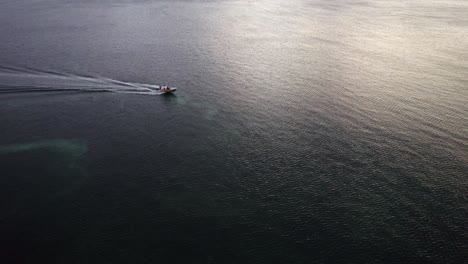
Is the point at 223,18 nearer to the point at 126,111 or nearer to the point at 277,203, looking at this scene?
the point at 126,111

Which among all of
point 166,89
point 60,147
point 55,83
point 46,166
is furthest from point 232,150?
point 55,83

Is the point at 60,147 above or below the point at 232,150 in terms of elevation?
below

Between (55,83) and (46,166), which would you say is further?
(55,83)

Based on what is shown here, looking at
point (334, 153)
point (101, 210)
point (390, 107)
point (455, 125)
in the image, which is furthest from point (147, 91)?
point (455, 125)

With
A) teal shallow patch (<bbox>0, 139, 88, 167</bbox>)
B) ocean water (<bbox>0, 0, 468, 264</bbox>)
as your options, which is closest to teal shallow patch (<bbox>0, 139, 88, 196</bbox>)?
teal shallow patch (<bbox>0, 139, 88, 167</bbox>)

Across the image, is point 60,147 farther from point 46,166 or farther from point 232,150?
point 232,150

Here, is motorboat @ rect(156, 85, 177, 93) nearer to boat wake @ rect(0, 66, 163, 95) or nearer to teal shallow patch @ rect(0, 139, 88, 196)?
boat wake @ rect(0, 66, 163, 95)

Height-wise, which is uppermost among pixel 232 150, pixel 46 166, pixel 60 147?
pixel 232 150
